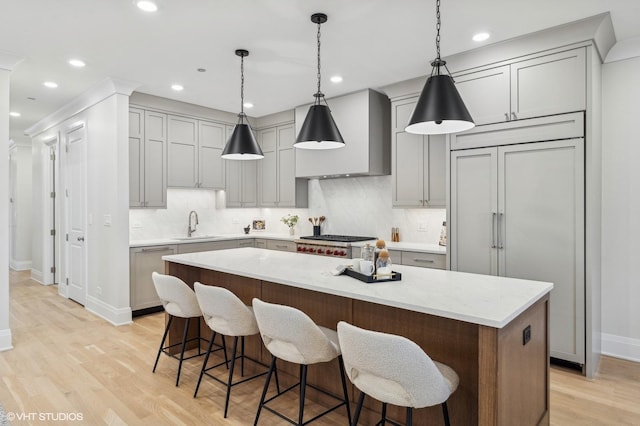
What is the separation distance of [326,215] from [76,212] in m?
3.43

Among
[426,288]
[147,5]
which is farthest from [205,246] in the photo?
[426,288]

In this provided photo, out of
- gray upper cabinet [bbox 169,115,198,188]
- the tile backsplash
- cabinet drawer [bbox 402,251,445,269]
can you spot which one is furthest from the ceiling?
cabinet drawer [bbox 402,251,445,269]

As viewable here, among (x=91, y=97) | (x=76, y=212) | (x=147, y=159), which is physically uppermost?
(x=91, y=97)

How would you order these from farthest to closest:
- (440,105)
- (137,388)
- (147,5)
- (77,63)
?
(77,63) → (137,388) → (147,5) → (440,105)

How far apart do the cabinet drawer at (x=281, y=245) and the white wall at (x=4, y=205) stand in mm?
2966

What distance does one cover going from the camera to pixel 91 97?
4809 millimetres

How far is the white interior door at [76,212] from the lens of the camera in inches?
203

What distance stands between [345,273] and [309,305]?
37 cm

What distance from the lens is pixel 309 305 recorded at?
104 inches

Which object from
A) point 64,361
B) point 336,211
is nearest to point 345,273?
point 64,361

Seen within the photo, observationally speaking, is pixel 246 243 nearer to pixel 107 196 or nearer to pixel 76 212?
pixel 107 196

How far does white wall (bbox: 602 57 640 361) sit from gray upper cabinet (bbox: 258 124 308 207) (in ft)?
12.0

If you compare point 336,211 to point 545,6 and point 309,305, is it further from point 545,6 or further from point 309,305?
point 545,6

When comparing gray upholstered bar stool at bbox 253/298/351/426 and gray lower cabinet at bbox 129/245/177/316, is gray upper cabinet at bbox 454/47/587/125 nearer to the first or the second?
gray upholstered bar stool at bbox 253/298/351/426
